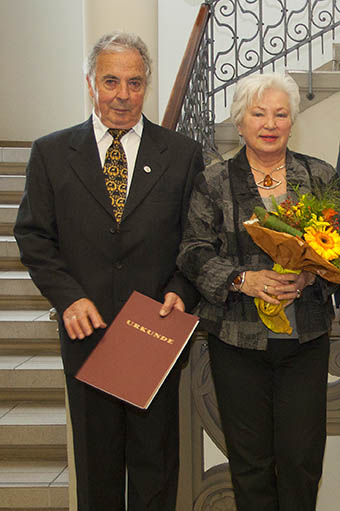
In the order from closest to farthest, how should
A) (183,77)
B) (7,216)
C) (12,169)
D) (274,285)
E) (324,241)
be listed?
(324,241), (274,285), (183,77), (7,216), (12,169)

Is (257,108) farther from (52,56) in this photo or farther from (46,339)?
(52,56)

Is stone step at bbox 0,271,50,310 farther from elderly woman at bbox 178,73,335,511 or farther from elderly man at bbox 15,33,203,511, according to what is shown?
elderly woman at bbox 178,73,335,511

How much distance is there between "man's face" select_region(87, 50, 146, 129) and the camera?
2018 millimetres

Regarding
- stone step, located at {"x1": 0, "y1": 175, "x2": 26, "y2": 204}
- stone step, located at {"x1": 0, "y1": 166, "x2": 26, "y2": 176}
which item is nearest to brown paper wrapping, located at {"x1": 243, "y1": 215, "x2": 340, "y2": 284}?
stone step, located at {"x1": 0, "y1": 175, "x2": 26, "y2": 204}

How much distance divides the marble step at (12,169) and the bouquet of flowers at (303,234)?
4.68 metres

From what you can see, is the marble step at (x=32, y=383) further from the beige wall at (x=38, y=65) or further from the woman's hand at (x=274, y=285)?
the beige wall at (x=38, y=65)

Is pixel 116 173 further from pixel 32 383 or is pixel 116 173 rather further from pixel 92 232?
pixel 32 383

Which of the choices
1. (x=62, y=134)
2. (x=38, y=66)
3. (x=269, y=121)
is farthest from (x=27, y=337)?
(x=38, y=66)

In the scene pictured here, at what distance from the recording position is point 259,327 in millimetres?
1951

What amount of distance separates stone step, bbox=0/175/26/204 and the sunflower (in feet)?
14.3

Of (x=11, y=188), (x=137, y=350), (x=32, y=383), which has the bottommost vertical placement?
(x=32, y=383)

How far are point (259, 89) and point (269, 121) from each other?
10cm

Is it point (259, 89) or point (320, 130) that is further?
point (320, 130)

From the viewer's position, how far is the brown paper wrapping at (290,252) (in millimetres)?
1723
